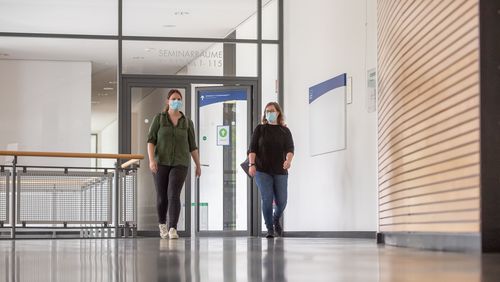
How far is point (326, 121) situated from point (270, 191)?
206 cm

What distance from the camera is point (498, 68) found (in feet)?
18.4

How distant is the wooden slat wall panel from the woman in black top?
271 cm

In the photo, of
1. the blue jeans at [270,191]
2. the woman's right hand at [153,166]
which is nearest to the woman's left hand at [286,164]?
the blue jeans at [270,191]

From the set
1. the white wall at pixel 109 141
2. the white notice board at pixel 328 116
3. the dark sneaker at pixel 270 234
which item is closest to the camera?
the dark sneaker at pixel 270 234

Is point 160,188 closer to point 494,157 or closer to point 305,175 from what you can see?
point 305,175

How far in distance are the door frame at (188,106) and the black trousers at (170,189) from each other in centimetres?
466

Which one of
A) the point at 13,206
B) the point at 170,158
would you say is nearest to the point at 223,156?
the point at 13,206

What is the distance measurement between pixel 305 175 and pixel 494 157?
30.0ft

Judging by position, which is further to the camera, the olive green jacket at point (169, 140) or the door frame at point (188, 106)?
the door frame at point (188, 106)

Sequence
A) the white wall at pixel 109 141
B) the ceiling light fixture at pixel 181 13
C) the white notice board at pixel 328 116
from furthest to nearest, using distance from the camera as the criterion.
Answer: the ceiling light fixture at pixel 181 13 < the white wall at pixel 109 141 < the white notice board at pixel 328 116

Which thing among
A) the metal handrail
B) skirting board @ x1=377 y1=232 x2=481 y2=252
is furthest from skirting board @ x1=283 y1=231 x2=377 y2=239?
skirting board @ x1=377 y1=232 x2=481 y2=252

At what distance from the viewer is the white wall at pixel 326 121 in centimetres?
1226

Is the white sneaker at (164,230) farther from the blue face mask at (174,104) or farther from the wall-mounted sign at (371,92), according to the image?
the wall-mounted sign at (371,92)

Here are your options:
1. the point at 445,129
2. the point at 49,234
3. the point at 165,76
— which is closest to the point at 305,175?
the point at 165,76
